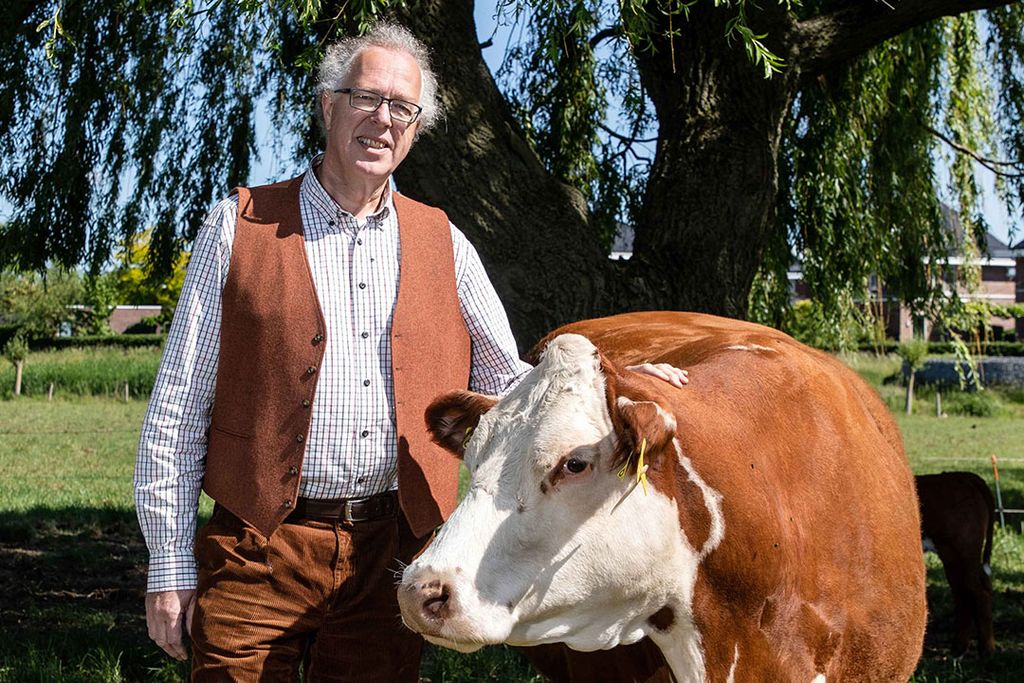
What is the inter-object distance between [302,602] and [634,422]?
91cm

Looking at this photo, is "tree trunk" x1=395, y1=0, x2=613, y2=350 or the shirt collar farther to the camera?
"tree trunk" x1=395, y1=0, x2=613, y2=350

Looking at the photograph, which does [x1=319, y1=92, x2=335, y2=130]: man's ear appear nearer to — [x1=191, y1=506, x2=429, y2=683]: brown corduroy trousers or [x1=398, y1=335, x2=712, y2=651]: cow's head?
[x1=398, y1=335, x2=712, y2=651]: cow's head

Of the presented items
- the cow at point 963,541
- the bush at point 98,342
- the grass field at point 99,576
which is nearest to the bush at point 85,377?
the grass field at point 99,576

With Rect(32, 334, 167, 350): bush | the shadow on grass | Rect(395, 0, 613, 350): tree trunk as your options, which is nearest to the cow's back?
Rect(395, 0, 613, 350): tree trunk

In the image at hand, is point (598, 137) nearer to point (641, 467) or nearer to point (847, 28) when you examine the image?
point (847, 28)

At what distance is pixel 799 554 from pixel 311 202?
147cm

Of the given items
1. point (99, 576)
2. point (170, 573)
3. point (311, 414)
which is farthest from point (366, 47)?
point (99, 576)

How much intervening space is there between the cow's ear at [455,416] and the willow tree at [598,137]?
127cm

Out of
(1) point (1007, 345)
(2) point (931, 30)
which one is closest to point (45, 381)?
(2) point (931, 30)

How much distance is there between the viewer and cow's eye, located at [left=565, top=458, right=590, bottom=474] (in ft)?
7.64

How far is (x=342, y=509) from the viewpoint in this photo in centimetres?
259

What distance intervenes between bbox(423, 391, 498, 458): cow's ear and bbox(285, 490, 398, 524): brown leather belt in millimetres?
208

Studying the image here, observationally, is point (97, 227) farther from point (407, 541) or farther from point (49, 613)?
point (407, 541)

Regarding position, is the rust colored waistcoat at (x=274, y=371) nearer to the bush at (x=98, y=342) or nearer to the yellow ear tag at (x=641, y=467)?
the yellow ear tag at (x=641, y=467)
